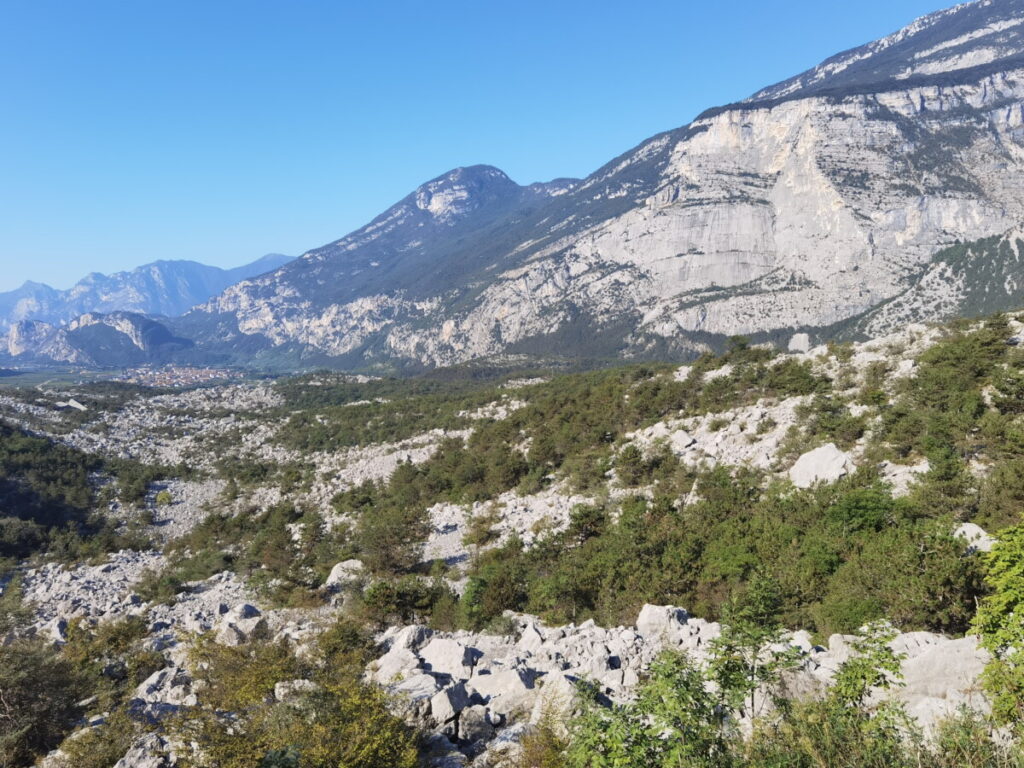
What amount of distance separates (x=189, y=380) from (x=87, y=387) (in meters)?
87.0

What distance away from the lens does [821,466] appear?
56.6ft

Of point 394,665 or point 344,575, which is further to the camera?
point 344,575

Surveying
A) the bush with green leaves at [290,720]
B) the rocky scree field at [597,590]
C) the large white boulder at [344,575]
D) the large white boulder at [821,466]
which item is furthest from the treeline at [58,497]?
the large white boulder at [821,466]

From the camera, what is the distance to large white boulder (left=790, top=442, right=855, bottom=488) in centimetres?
1677

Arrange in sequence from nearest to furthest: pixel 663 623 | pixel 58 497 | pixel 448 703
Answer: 1. pixel 448 703
2. pixel 663 623
3. pixel 58 497

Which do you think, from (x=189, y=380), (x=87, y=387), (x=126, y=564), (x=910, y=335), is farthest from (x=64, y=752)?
(x=189, y=380)

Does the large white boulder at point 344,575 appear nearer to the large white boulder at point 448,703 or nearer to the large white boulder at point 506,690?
the large white boulder at point 506,690

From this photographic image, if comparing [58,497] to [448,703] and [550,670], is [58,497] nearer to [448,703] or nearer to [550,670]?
[448,703]

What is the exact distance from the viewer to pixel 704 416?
25.9m

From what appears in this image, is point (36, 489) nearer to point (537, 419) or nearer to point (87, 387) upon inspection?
point (537, 419)

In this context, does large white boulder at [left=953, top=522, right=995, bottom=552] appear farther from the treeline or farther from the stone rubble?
the treeline

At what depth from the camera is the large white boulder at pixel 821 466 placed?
16766 millimetres

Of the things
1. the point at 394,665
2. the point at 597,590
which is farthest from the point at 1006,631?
the point at 394,665

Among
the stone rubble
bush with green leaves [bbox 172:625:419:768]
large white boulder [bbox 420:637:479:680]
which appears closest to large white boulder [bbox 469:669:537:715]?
the stone rubble
